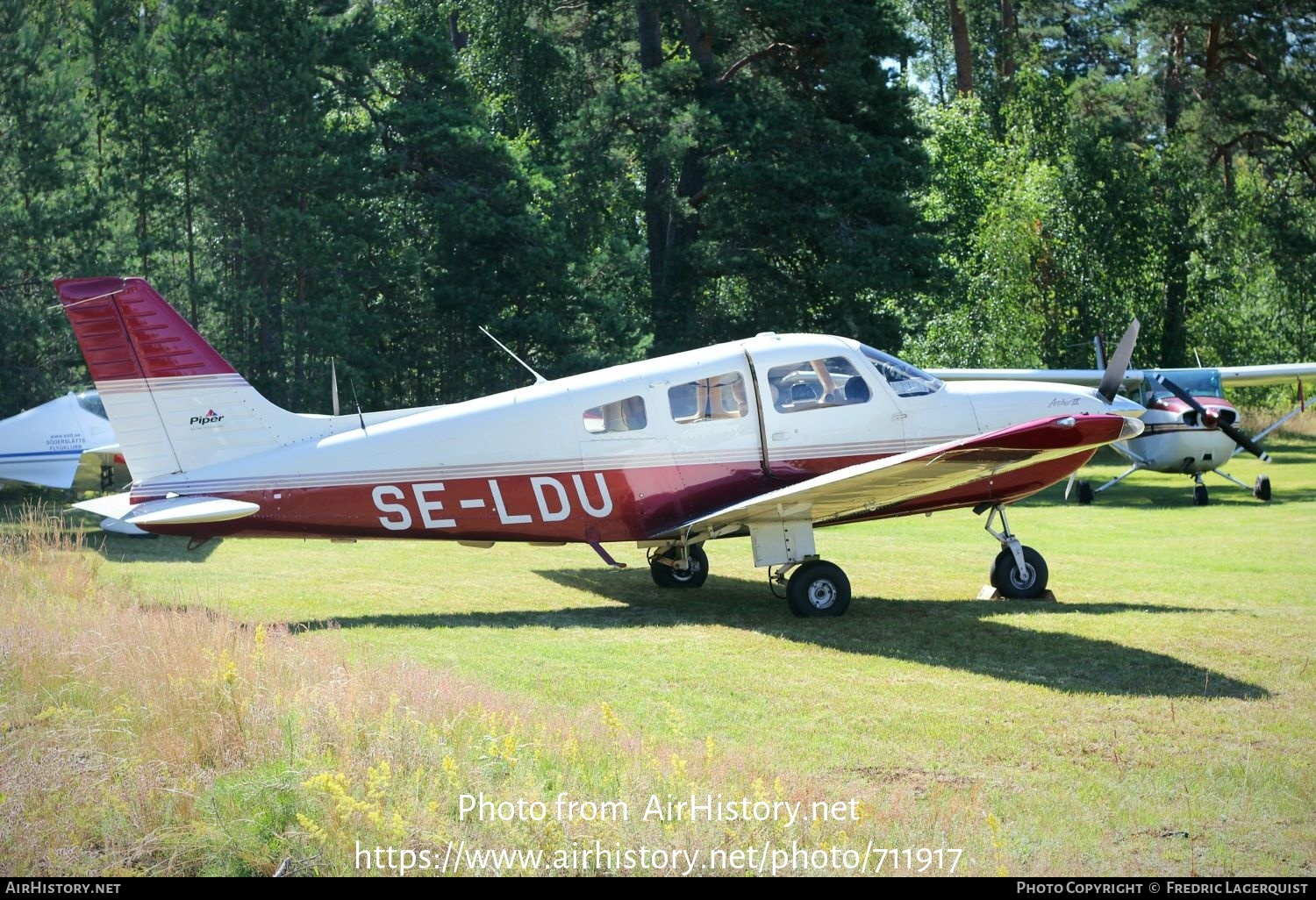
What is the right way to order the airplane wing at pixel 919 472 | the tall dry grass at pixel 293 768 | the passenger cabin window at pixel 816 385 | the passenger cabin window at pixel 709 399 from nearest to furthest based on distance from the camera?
the tall dry grass at pixel 293 768 < the airplane wing at pixel 919 472 < the passenger cabin window at pixel 709 399 < the passenger cabin window at pixel 816 385

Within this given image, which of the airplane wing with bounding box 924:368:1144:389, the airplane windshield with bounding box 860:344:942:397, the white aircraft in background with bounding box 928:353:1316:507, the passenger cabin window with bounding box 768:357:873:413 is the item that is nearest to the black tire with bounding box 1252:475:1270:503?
the white aircraft in background with bounding box 928:353:1316:507

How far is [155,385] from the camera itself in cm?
1094

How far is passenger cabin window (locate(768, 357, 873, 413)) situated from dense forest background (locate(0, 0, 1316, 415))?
13509 millimetres

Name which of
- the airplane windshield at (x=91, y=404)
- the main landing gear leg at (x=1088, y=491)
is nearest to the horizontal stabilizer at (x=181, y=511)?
the airplane windshield at (x=91, y=404)

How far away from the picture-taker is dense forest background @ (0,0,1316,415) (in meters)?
23.7

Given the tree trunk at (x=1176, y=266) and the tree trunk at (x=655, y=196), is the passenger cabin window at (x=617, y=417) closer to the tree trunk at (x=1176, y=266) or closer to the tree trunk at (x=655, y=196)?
the tree trunk at (x=655, y=196)

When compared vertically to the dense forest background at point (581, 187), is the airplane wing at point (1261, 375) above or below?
below

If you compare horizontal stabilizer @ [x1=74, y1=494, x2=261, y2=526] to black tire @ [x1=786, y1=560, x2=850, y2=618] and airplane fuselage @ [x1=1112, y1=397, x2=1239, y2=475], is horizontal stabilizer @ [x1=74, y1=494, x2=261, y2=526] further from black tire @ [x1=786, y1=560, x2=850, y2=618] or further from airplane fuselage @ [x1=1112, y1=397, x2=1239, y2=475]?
airplane fuselage @ [x1=1112, y1=397, x2=1239, y2=475]

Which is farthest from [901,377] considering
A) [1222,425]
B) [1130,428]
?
[1222,425]

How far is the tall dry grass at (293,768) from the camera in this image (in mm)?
5305

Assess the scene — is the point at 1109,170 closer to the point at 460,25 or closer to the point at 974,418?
the point at 460,25

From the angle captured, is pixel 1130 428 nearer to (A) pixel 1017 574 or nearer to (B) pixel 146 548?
(A) pixel 1017 574

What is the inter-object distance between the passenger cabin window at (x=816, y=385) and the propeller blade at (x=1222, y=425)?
37.5ft

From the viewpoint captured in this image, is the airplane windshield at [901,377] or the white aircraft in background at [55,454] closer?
the airplane windshield at [901,377]
